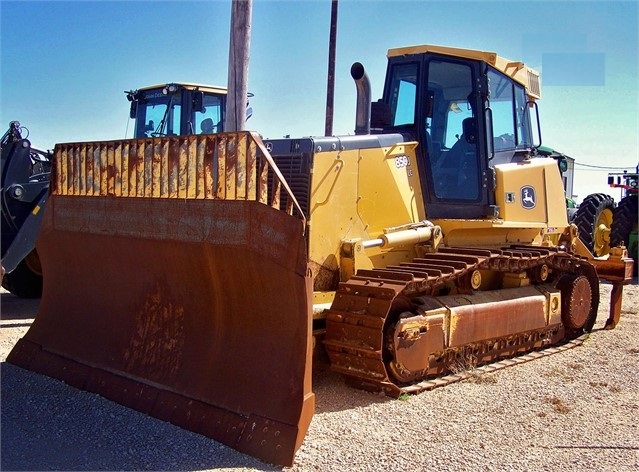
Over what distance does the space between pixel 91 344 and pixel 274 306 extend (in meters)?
1.79

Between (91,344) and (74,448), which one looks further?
(91,344)

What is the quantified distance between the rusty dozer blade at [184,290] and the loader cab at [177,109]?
16.8 feet

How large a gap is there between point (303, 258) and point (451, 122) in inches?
119

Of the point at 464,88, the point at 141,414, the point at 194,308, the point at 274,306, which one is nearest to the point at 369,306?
the point at 274,306

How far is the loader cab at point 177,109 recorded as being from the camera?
10.6 m

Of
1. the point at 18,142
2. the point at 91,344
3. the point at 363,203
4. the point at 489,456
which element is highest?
the point at 18,142

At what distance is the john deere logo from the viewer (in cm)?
710

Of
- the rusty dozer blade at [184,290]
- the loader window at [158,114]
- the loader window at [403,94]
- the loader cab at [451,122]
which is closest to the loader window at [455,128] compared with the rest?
the loader cab at [451,122]

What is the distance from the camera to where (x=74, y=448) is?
3986 millimetres

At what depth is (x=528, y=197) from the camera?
7203 mm

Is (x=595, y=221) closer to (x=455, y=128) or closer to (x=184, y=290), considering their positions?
(x=455, y=128)

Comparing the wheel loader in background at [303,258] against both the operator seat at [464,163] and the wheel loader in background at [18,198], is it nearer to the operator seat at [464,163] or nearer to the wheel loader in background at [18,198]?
the operator seat at [464,163]

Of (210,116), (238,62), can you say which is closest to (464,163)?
(238,62)

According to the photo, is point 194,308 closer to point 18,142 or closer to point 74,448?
point 74,448
